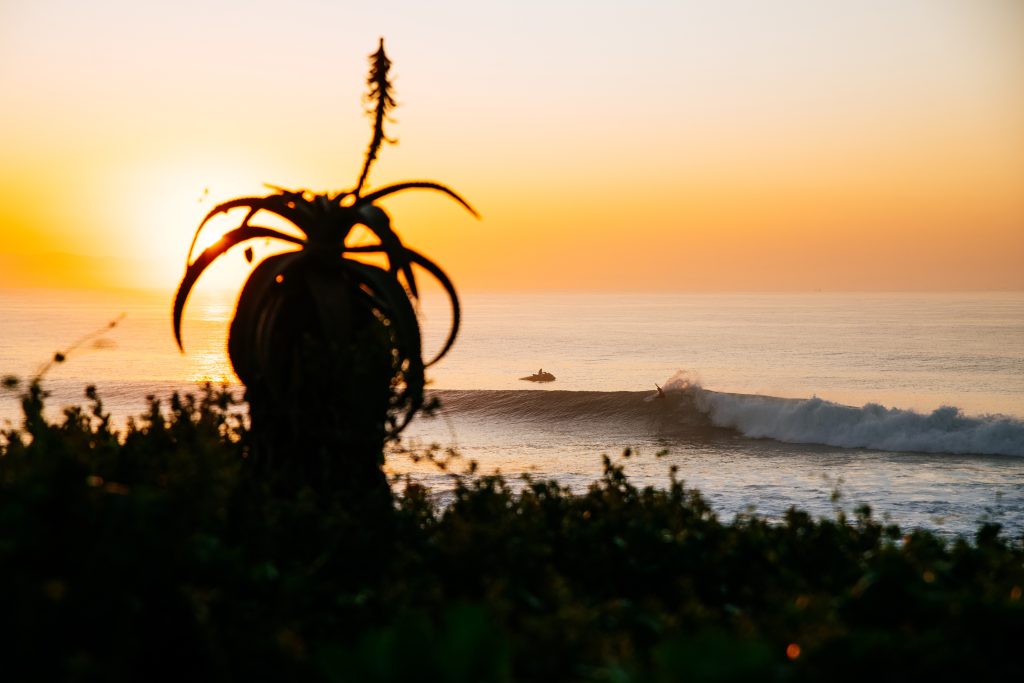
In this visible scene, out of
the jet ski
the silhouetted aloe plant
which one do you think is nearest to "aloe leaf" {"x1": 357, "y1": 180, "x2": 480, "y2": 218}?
the silhouetted aloe plant

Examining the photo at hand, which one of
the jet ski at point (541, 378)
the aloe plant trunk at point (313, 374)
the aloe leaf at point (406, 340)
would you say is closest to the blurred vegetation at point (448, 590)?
the aloe plant trunk at point (313, 374)

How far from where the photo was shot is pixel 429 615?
141 inches

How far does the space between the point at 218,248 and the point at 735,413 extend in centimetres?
2196

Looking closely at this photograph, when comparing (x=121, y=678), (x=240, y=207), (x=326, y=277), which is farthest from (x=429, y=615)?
(x=240, y=207)

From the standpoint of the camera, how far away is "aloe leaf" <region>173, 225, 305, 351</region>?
20.2 feet

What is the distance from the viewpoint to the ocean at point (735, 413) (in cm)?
1616

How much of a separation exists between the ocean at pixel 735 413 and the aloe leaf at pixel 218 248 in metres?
0.63

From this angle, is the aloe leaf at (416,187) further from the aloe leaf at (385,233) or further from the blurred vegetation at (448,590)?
the blurred vegetation at (448,590)

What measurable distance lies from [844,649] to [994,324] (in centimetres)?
10184

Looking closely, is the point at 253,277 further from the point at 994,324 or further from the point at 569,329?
the point at 994,324

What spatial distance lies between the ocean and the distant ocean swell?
6 centimetres

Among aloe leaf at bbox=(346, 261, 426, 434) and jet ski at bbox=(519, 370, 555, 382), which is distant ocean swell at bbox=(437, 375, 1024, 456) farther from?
aloe leaf at bbox=(346, 261, 426, 434)

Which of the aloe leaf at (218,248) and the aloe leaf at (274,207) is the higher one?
the aloe leaf at (274,207)

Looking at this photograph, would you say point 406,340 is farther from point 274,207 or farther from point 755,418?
point 755,418
